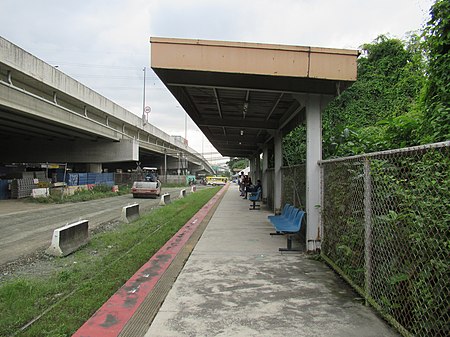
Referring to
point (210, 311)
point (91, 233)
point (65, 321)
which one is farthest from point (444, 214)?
point (91, 233)

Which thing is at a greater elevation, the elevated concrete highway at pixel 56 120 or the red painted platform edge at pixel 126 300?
the elevated concrete highway at pixel 56 120

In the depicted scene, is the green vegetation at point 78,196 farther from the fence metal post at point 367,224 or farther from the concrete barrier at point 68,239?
the fence metal post at point 367,224

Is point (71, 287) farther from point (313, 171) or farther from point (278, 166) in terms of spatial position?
point (278, 166)

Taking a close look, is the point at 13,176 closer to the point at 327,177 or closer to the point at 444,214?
the point at 327,177

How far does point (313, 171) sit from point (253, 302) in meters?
3.52

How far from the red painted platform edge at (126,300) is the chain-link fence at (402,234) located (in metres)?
2.82

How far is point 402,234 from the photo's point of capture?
3525mm

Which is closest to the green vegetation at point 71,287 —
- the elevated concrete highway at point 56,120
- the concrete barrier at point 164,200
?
the concrete barrier at point 164,200

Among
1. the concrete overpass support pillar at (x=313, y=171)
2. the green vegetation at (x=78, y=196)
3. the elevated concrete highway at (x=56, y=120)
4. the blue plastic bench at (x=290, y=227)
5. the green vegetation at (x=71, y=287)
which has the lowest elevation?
the green vegetation at (x=71, y=287)

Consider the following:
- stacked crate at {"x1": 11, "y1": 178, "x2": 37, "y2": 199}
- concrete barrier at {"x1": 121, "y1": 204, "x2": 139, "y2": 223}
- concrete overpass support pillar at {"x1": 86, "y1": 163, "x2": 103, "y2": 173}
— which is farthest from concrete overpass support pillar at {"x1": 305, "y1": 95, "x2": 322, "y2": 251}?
concrete overpass support pillar at {"x1": 86, "y1": 163, "x2": 103, "y2": 173}

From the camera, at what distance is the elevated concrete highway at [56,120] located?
17.1 m

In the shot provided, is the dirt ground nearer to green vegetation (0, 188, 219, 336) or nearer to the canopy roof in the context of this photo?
green vegetation (0, 188, 219, 336)

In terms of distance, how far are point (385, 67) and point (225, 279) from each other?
27898 mm

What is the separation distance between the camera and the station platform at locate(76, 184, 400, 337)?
12.2ft
